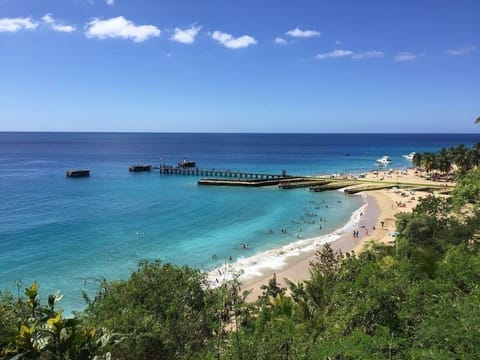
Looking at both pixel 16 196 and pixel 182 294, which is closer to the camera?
pixel 182 294

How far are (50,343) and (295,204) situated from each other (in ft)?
190

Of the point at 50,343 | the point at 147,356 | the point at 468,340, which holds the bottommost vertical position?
the point at 147,356

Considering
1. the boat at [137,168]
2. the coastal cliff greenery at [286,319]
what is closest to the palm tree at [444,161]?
the coastal cliff greenery at [286,319]

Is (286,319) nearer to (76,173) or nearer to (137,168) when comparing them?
(76,173)

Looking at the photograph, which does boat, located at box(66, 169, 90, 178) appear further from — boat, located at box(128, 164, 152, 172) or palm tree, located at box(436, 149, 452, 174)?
palm tree, located at box(436, 149, 452, 174)

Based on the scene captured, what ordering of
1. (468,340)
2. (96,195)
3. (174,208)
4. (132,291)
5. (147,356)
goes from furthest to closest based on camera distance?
(96,195) → (174,208) → (132,291) → (147,356) → (468,340)

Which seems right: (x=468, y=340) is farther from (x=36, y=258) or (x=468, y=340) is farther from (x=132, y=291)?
(x=36, y=258)

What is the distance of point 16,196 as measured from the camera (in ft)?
210

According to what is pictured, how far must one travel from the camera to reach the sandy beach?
103 ft

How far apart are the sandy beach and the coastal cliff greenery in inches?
276

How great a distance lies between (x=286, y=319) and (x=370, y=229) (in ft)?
111

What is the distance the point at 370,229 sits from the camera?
4650 cm

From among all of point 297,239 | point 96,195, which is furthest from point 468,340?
point 96,195

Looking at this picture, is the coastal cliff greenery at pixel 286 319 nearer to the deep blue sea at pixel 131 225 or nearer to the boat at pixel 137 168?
the deep blue sea at pixel 131 225
